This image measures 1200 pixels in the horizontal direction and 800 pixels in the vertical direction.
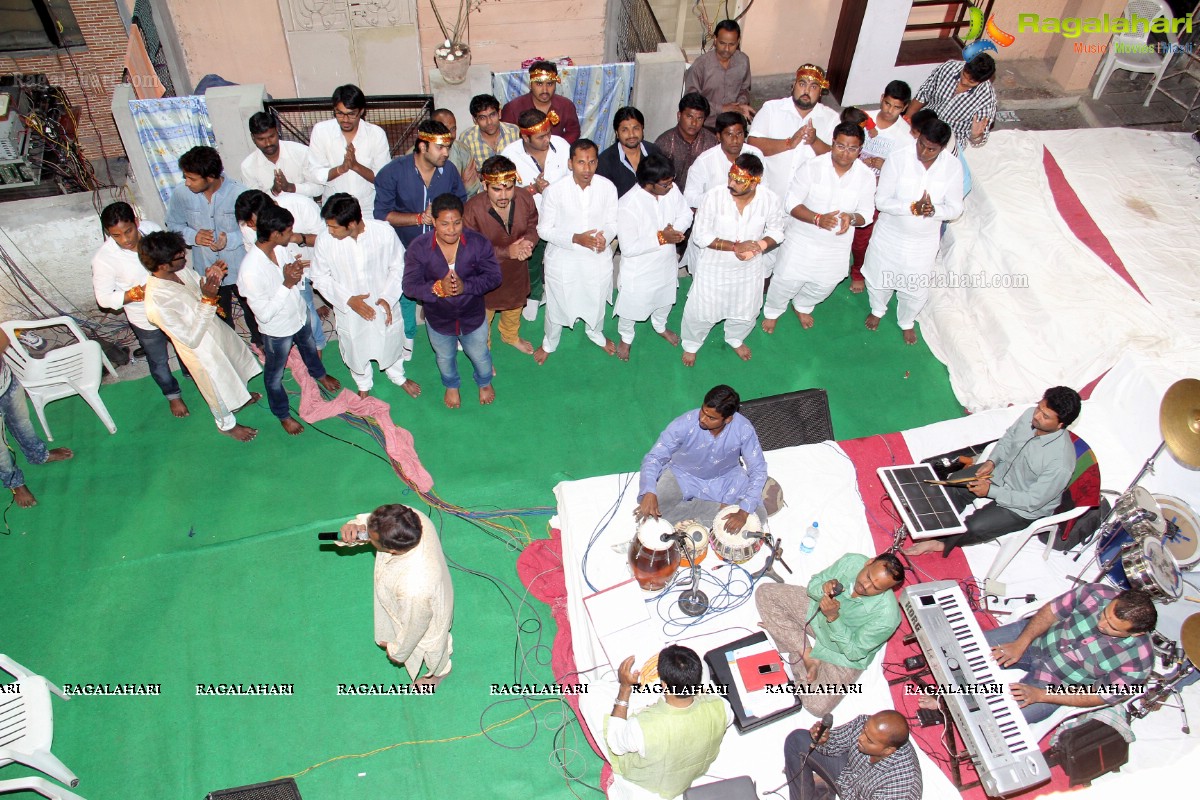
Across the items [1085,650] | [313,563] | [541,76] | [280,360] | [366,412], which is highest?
[541,76]

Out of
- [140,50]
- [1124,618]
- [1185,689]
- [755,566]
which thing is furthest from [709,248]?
[140,50]

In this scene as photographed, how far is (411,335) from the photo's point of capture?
5.89 metres

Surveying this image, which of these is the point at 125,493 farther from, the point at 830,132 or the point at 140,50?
the point at 830,132

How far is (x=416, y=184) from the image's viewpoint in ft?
17.1

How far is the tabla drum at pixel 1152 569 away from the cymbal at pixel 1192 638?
44cm

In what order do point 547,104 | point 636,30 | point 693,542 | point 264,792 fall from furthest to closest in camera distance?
1. point 636,30
2. point 547,104
3. point 693,542
4. point 264,792

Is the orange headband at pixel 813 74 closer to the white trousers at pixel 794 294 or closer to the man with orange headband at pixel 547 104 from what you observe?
the white trousers at pixel 794 294

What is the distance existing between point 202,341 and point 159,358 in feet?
1.79

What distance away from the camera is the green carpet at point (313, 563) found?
4062mm

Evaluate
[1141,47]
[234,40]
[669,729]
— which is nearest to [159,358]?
[669,729]

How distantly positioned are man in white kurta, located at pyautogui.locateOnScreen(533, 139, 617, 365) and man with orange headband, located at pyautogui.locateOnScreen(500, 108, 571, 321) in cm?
15

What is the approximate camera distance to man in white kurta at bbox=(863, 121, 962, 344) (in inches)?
221

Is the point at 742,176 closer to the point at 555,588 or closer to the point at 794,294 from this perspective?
the point at 794,294

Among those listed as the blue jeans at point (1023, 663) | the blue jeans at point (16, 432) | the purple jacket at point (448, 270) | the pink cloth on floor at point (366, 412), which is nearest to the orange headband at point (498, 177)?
the purple jacket at point (448, 270)
